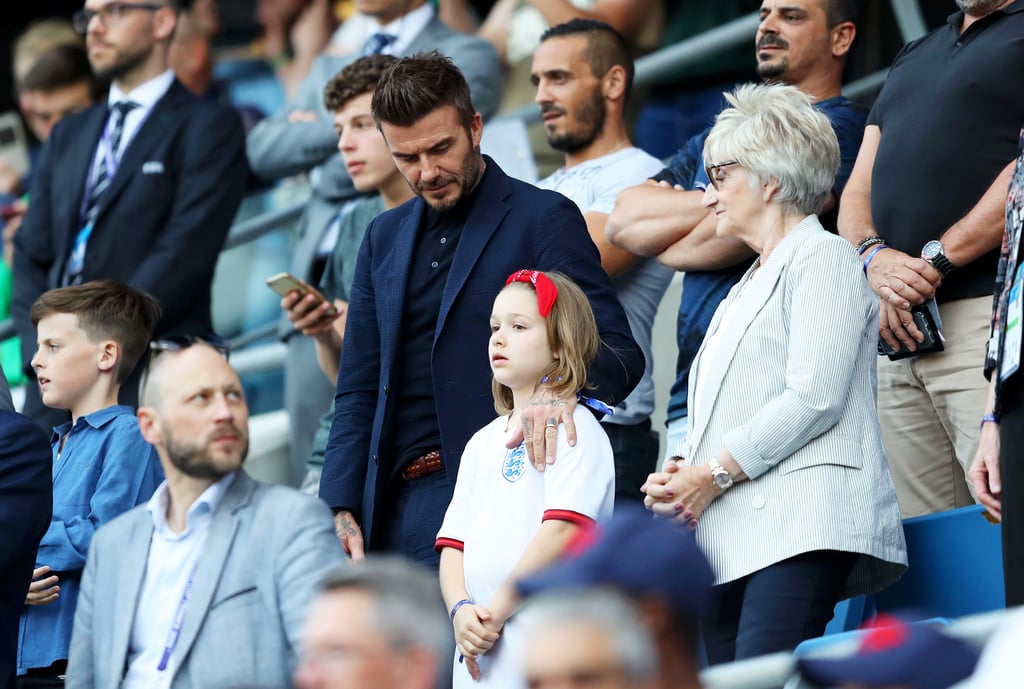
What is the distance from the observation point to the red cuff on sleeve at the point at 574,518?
12.4ft

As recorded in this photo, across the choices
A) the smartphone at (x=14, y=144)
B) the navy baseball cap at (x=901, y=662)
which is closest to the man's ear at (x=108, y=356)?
the navy baseball cap at (x=901, y=662)

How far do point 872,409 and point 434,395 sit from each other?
1.08 metres

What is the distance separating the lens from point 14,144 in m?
9.55

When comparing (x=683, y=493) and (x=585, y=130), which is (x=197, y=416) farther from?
(x=585, y=130)

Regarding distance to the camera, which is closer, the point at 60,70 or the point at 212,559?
the point at 212,559

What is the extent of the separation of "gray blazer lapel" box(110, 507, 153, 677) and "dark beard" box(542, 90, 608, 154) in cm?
228

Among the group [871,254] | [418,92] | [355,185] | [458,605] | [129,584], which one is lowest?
[458,605]

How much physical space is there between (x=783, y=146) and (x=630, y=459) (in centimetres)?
116

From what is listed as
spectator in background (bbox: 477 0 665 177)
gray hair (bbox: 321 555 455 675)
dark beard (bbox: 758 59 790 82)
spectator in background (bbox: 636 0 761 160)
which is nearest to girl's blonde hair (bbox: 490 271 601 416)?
gray hair (bbox: 321 555 455 675)

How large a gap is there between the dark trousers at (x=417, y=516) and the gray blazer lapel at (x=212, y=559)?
0.67 metres

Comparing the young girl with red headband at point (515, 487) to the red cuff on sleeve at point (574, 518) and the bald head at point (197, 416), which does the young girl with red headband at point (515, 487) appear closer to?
the red cuff on sleeve at point (574, 518)

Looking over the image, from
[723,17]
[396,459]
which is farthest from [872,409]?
[723,17]

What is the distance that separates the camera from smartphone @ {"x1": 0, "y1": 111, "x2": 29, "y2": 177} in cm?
937

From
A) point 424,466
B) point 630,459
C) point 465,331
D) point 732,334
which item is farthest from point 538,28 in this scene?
point 732,334
